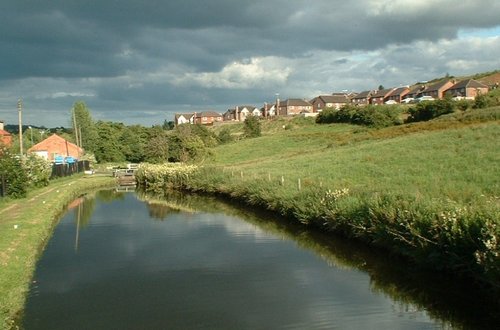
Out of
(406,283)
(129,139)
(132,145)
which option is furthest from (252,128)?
(406,283)

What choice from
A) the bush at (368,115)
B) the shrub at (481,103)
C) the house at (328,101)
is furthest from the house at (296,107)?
the shrub at (481,103)

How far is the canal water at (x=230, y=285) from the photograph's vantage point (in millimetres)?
10219

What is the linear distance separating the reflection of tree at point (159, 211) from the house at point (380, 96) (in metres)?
108

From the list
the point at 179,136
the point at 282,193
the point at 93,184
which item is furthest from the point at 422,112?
the point at 282,193

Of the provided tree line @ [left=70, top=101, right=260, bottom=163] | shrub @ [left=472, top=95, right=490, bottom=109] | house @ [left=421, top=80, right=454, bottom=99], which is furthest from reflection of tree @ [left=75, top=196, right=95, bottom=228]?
house @ [left=421, top=80, right=454, bottom=99]

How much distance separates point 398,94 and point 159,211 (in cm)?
10847

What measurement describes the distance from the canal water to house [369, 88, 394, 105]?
116 metres

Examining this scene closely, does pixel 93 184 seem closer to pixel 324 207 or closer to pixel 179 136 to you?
pixel 179 136

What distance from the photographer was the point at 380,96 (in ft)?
435

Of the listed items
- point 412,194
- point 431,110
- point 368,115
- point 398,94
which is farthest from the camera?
point 398,94

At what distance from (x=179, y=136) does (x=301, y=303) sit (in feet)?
154

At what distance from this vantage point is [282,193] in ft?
78.8

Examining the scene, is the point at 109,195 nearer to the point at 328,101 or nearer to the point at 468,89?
the point at 468,89

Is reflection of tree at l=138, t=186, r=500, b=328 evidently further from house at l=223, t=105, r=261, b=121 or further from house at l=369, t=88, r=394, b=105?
house at l=223, t=105, r=261, b=121
